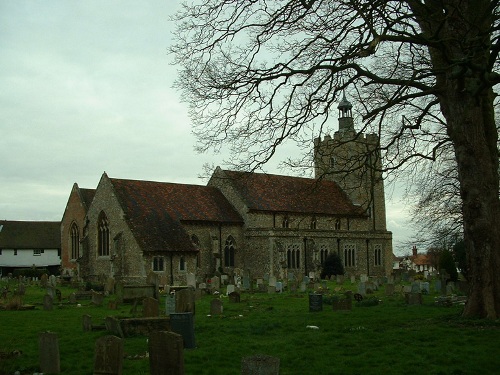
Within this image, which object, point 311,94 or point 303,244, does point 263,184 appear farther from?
point 311,94

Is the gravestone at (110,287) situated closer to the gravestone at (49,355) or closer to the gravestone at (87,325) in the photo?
the gravestone at (87,325)

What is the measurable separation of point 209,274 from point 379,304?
67.5 ft

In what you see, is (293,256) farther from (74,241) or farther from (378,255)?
(74,241)

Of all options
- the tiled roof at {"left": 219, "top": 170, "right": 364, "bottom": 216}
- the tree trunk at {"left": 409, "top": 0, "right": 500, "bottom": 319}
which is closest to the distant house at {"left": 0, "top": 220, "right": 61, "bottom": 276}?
the tiled roof at {"left": 219, "top": 170, "right": 364, "bottom": 216}

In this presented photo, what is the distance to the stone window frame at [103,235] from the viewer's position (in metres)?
37.9

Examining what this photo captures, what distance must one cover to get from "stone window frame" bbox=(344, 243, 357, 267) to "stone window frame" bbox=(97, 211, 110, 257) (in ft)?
60.0

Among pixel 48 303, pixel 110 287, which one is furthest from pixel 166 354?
pixel 110 287

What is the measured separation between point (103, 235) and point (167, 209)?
14.0ft

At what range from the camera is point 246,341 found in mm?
12008

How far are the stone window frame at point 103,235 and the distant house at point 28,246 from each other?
21.3 m

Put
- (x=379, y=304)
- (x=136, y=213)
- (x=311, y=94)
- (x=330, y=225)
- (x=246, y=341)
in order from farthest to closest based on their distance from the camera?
(x=330, y=225) < (x=136, y=213) < (x=379, y=304) < (x=311, y=94) < (x=246, y=341)

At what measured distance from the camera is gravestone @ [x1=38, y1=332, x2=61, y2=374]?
9492 mm

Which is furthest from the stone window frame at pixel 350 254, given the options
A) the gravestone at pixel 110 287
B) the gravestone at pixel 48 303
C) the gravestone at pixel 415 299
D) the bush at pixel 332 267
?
the gravestone at pixel 48 303

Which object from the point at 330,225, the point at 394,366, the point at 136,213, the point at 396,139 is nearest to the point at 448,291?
the point at 396,139
